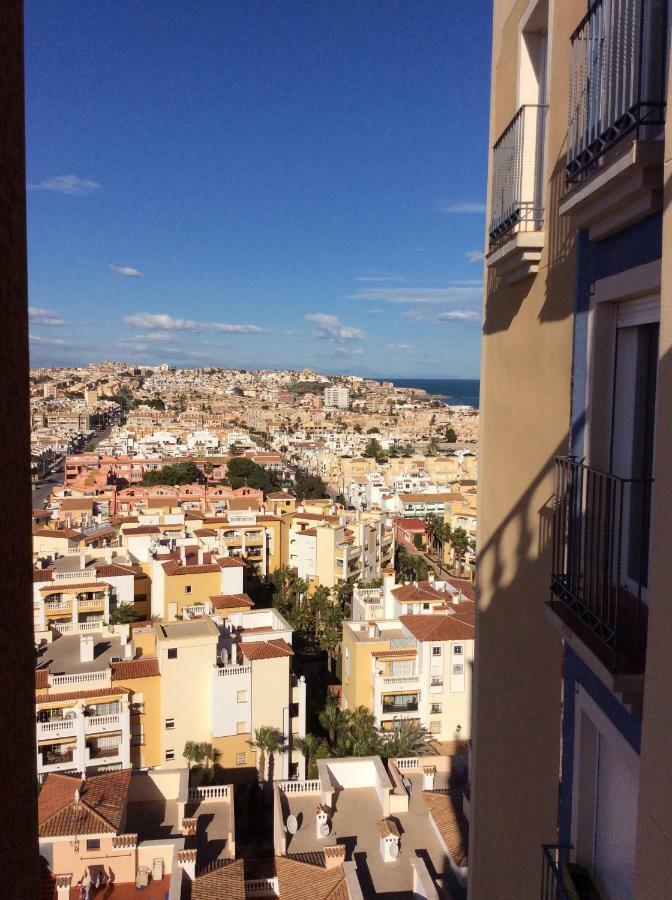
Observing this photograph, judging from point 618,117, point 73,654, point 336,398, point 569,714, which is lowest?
point 73,654

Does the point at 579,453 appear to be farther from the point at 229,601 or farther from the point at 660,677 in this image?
the point at 229,601

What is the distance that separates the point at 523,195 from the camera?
2.79 meters

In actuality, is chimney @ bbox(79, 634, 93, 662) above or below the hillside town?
above

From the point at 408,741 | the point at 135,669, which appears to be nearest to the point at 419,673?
the point at 408,741

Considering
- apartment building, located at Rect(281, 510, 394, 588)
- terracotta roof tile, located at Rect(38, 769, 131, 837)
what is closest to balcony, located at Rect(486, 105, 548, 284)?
terracotta roof tile, located at Rect(38, 769, 131, 837)

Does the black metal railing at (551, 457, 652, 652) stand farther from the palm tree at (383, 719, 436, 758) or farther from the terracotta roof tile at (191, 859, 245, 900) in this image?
the palm tree at (383, 719, 436, 758)

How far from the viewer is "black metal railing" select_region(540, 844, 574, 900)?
2297 millimetres

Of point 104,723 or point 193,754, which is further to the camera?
point 193,754

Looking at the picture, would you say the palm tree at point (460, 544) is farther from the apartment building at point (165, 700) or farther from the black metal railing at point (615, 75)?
the black metal railing at point (615, 75)

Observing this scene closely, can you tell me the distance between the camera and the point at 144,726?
1448 cm

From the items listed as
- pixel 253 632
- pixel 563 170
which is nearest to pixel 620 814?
pixel 563 170

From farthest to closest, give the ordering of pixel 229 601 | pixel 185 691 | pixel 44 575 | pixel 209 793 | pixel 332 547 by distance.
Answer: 1. pixel 332 547
2. pixel 44 575
3. pixel 229 601
4. pixel 185 691
5. pixel 209 793

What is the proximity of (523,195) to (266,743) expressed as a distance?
46.3 feet

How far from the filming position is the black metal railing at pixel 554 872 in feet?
7.54
